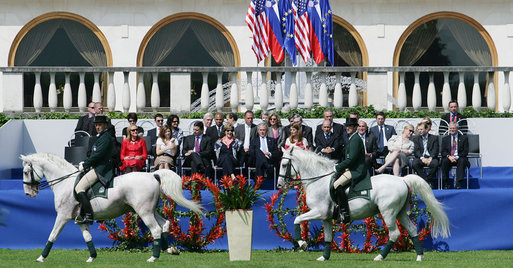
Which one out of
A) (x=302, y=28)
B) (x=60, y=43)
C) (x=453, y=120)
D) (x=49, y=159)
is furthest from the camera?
(x=60, y=43)

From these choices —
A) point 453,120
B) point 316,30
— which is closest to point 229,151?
point 453,120

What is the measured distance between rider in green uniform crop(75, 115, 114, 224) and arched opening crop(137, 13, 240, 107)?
14956 mm

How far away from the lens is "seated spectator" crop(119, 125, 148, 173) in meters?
16.4

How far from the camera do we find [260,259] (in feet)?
44.5

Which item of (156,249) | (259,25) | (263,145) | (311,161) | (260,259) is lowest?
(260,259)

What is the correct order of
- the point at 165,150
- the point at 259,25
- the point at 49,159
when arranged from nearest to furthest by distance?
1. the point at 49,159
2. the point at 165,150
3. the point at 259,25

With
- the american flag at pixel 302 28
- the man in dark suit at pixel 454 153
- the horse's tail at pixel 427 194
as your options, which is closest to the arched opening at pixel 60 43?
the american flag at pixel 302 28

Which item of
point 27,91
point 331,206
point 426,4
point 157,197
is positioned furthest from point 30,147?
point 426,4

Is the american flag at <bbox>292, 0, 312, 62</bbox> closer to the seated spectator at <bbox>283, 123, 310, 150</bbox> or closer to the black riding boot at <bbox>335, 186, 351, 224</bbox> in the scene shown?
the seated spectator at <bbox>283, 123, 310, 150</bbox>

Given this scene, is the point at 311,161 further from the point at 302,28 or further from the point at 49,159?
the point at 302,28

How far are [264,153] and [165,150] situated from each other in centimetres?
191

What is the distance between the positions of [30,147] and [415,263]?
1035 cm

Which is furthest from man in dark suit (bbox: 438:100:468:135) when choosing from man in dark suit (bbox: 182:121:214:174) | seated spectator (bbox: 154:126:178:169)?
seated spectator (bbox: 154:126:178:169)

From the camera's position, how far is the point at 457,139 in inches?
703
